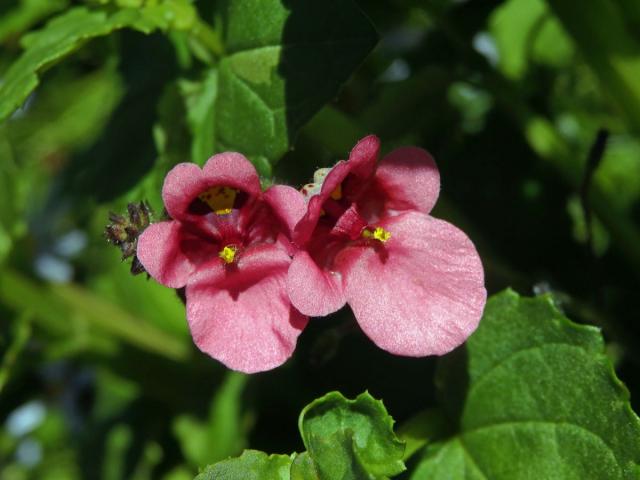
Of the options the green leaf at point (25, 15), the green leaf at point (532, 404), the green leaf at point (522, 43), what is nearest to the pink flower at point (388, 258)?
the green leaf at point (532, 404)

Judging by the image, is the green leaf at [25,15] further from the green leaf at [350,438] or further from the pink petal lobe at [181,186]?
the green leaf at [350,438]

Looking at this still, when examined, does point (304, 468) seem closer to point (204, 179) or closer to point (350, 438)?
point (350, 438)

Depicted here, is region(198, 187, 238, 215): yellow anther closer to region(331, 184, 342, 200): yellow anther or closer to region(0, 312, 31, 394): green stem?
region(331, 184, 342, 200): yellow anther

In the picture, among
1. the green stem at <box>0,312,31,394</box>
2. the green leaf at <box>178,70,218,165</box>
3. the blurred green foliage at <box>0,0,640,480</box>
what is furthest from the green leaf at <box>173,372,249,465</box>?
the green leaf at <box>178,70,218,165</box>

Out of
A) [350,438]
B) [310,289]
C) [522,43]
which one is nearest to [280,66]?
[310,289]

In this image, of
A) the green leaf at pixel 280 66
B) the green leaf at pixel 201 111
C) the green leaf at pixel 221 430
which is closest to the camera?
the green leaf at pixel 280 66
